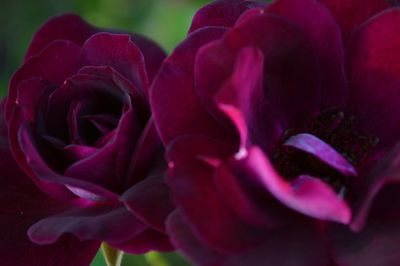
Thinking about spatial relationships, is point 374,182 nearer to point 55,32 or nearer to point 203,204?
point 203,204

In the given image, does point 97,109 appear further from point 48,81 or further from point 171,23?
point 171,23

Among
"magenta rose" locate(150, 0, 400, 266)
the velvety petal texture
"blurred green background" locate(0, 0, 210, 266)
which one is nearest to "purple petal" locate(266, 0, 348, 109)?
"magenta rose" locate(150, 0, 400, 266)

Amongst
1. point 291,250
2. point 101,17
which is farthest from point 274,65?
point 101,17

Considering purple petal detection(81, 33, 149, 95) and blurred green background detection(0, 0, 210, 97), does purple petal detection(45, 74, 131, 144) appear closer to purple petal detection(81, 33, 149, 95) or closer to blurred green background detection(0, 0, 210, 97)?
purple petal detection(81, 33, 149, 95)

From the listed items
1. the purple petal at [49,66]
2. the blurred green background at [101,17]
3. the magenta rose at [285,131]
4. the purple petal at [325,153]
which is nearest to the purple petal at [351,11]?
the magenta rose at [285,131]

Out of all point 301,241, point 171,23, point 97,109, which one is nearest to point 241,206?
point 301,241

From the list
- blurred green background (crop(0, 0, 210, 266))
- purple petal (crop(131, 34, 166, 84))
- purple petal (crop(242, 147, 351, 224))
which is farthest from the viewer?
blurred green background (crop(0, 0, 210, 266))
